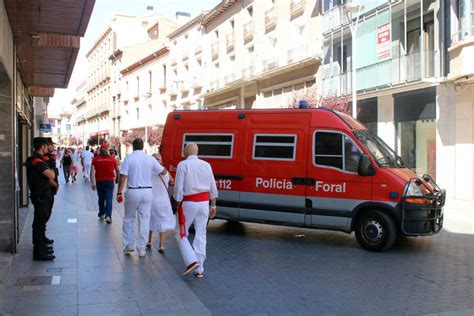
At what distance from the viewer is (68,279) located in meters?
6.50

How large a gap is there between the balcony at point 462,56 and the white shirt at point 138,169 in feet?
41.4

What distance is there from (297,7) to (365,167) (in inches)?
867

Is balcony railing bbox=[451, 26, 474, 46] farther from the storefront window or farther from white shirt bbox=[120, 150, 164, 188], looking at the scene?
white shirt bbox=[120, 150, 164, 188]

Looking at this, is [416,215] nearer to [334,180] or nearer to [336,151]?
[334,180]

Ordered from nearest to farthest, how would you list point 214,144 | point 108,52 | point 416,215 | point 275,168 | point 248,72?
1. point 416,215
2. point 275,168
3. point 214,144
4. point 248,72
5. point 108,52

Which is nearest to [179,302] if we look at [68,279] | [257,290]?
[257,290]

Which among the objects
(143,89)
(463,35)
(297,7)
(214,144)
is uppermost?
(297,7)

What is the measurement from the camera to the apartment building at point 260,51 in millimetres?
28047

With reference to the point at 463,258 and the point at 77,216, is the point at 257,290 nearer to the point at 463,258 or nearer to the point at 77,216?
the point at 463,258

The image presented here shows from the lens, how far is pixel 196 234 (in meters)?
6.77

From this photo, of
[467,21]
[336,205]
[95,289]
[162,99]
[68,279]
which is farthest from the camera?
[162,99]

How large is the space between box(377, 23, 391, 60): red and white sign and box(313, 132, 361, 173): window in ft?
44.2

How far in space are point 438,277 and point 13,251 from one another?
628 centimetres

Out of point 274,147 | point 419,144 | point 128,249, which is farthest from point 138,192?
point 419,144
